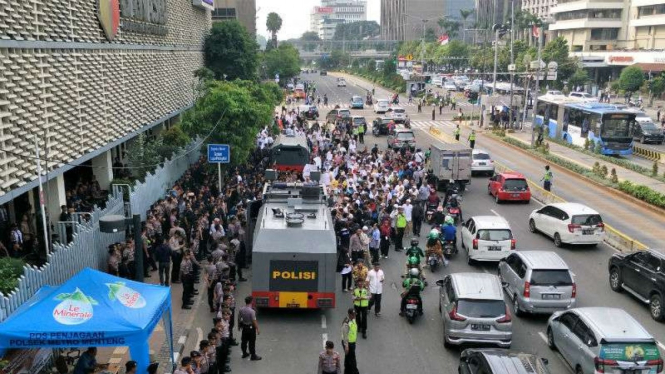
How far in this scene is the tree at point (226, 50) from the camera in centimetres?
5350

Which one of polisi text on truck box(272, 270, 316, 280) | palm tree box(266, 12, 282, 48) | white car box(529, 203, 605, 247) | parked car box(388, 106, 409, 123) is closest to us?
polisi text on truck box(272, 270, 316, 280)

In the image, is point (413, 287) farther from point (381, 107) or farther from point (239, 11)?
point (239, 11)

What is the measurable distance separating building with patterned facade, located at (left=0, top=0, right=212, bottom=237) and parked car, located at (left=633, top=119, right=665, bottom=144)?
3834 cm

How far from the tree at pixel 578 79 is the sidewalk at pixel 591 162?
43.1m

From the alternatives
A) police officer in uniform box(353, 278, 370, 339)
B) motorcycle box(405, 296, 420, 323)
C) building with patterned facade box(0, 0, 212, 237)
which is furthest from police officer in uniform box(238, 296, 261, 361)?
building with patterned facade box(0, 0, 212, 237)

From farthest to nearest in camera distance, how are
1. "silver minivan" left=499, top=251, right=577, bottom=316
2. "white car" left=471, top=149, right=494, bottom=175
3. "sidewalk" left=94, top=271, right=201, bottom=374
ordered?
1. "white car" left=471, top=149, right=494, bottom=175
2. "silver minivan" left=499, top=251, right=577, bottom=316
3. "sidewalk" left=94, top=271, right=201, bottom=374

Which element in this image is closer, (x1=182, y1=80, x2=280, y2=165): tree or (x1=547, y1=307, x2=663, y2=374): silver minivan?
(x1=547, y1=307, x2=663, y2=374): silver minivan

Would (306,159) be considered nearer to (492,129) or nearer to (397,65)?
(492,129)

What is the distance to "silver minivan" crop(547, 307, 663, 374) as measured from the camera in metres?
12.3

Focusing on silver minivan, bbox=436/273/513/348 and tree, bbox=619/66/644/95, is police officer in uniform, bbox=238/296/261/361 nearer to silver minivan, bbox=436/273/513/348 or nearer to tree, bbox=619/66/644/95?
silver minivan, bbox=436/273/513/348

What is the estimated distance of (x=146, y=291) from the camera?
1252 centimetres

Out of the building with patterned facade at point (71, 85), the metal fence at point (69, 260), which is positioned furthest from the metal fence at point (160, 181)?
Answer: the building with patterned facade at point (71, 85)

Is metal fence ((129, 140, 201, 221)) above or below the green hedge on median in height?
above

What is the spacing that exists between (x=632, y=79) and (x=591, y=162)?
4638 cm
